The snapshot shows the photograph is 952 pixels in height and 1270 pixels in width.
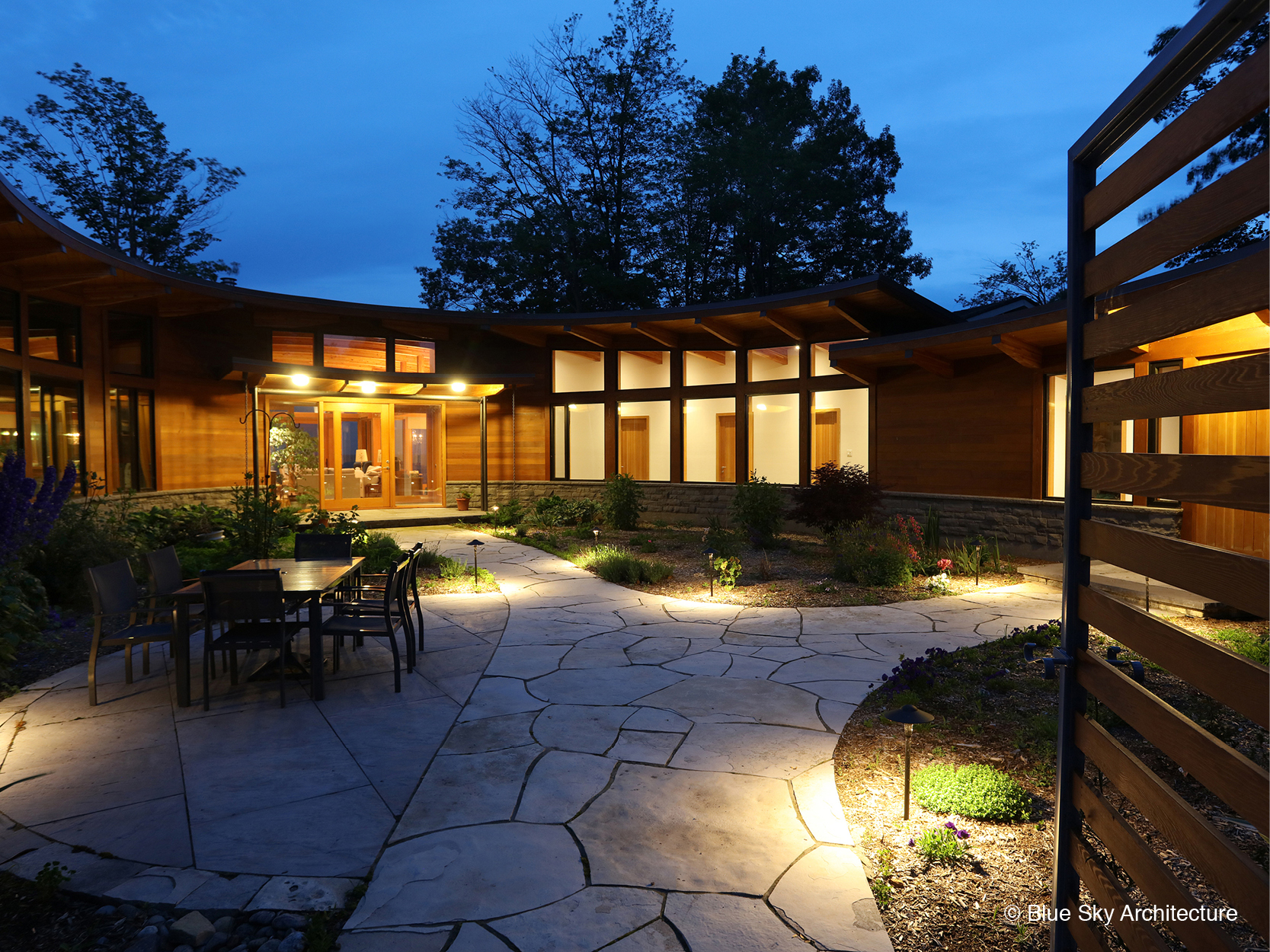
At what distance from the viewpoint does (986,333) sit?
31.4 ft

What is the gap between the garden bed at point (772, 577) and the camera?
8.21m

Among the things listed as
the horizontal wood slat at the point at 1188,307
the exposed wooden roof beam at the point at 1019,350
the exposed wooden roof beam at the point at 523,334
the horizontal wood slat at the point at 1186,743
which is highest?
the exposed wooden roof beam at the point at 523,334

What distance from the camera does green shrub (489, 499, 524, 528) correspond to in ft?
49.8

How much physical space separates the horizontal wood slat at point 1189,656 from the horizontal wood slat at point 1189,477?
297 millimetres

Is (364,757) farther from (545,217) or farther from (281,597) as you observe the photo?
(545,217)

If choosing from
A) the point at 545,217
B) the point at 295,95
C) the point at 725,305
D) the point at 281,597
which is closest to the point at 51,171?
the point at 545,217

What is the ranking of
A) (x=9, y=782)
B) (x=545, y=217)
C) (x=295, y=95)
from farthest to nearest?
(x=295, y=95), (x=545, y=217), (x=9, y=782)

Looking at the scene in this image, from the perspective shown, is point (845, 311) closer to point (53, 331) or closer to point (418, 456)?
point (418, 456)

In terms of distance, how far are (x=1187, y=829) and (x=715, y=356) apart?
14.4 m

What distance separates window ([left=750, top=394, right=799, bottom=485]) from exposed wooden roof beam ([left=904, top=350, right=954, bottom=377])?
3314mm

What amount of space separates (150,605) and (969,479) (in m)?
10.7

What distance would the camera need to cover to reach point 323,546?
275 inches

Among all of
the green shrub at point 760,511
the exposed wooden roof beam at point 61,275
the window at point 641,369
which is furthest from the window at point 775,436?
the exposed wooden roof beam at point 61,275

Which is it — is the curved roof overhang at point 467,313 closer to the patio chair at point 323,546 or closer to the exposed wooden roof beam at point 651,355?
the exposed wooden roof beam at point 651,355
